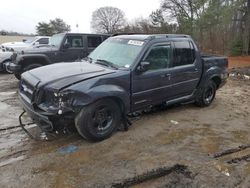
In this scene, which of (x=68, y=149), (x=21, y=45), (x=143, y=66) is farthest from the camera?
(x=21, y=45)

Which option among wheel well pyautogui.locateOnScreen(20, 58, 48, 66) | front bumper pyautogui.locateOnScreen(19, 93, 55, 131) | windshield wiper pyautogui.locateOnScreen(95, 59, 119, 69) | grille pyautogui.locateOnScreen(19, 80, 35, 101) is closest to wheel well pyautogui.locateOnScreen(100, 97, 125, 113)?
windshield wiper pyautogui.locateOnScreen(95, 59, 119, 69)

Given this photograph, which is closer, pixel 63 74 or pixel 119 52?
pixel 63 74

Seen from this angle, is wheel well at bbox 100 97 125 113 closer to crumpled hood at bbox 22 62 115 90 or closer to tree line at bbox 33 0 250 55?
crumpled hood at bbox 22 62 115 90

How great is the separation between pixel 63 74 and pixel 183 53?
9.40 ft

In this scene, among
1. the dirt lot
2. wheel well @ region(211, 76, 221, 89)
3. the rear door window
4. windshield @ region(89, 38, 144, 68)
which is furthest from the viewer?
wheel well @ region(211, 76, 221, 89)

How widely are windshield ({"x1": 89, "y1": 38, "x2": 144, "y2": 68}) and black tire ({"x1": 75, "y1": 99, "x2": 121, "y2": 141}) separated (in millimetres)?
893

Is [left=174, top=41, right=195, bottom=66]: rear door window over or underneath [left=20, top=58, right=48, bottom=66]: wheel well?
over

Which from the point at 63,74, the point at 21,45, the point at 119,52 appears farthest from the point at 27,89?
the point at 21,45

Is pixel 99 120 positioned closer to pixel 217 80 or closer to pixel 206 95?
pixel 206 95

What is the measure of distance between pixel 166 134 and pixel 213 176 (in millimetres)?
1666

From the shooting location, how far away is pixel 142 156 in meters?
4.75

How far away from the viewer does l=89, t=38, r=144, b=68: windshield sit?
5762mm

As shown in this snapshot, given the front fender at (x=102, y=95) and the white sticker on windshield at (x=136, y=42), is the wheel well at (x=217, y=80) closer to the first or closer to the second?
the white sticker on windshield at (x=136, y=42)

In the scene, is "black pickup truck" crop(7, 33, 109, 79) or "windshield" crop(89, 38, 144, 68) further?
"black pickup truck" crop(7, 33, 109, 79)
